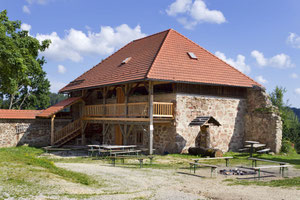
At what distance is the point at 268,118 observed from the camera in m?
20.5

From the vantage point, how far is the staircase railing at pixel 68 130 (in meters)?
23.6

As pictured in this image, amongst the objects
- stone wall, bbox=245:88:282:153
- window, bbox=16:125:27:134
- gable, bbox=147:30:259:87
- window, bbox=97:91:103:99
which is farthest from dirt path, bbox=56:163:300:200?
window, bbox=97:91:103:99

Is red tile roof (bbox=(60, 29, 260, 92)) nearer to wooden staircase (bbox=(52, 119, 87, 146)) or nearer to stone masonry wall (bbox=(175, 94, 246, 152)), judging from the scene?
stone masonry wall (bbox=(175, 94, 246, 152))

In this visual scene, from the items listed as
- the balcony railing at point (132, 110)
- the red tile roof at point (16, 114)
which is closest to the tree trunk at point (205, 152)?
the balcony railing at point (132, 110)

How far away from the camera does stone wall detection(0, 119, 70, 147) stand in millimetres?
22594

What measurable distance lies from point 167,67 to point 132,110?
3.29 metres

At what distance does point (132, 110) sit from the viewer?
65.0 feet

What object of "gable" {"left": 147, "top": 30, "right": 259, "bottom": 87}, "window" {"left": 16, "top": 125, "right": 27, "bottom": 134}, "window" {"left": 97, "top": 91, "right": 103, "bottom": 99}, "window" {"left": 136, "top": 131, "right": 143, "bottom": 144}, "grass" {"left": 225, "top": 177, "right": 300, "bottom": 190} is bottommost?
"grass" {"left": 225, "top": 177, "right": 300, "bottom": 190}

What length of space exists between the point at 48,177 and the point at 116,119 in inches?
419

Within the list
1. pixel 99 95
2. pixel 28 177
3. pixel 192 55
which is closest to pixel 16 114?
pixel 99 95

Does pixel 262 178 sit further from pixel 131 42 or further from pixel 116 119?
pixel 131 42

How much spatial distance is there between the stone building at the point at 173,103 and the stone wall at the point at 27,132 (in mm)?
456

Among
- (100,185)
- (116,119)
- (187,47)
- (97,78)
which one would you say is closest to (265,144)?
(187,47)

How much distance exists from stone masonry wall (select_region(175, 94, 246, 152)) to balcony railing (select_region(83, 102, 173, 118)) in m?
0.70
